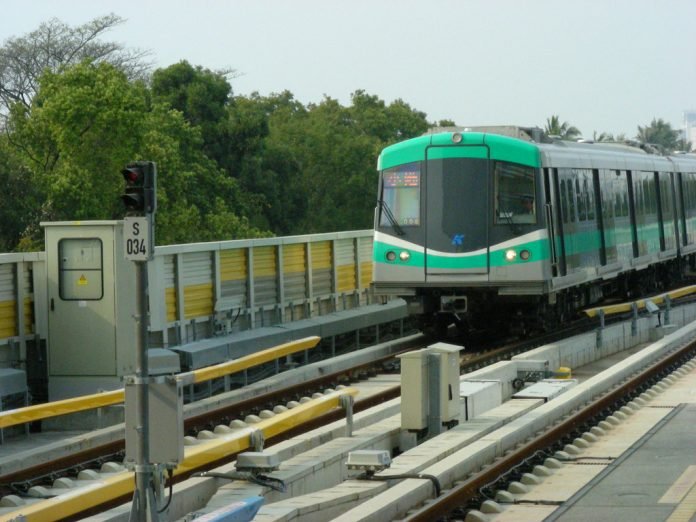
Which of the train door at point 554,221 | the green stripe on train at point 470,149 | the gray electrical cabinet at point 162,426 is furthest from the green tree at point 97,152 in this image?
the gray electrical cabinet at point 162,426

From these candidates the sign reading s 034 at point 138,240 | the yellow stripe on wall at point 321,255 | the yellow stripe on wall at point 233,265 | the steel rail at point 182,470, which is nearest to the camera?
the steel rail at point 182,470

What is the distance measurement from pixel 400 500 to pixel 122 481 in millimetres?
2103

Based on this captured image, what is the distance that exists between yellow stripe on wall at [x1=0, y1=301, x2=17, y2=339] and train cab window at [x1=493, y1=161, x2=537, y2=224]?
26.2ft

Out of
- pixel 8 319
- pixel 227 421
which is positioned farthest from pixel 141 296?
pixel 8 319

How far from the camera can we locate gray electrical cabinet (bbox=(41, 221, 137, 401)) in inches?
690

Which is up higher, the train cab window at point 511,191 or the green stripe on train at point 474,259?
the train cab window at point 511,191

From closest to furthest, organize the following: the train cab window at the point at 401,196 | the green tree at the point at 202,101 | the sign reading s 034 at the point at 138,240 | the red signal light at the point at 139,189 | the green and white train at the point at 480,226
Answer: the sign reading s 034 at the point at 138,240 < the red signal light at the point at 139,189 < the green and white train at the point at 480,226 < the train cab window at the point at 401,196 < the green tree at the point at 202,101

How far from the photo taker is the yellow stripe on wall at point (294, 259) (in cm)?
2530

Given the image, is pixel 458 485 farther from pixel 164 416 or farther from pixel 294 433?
pixel 294 433

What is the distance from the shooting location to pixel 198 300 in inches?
870

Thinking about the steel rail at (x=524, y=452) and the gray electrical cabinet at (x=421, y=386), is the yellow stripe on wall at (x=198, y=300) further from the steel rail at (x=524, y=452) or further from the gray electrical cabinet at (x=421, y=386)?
the gray electrical cabinet at (x=421, y=386)

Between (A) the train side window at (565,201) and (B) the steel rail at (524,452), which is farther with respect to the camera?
(A) the train side window at (565,201)

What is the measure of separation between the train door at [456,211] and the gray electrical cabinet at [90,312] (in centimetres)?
648

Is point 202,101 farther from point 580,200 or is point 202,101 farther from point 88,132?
point 580,200
